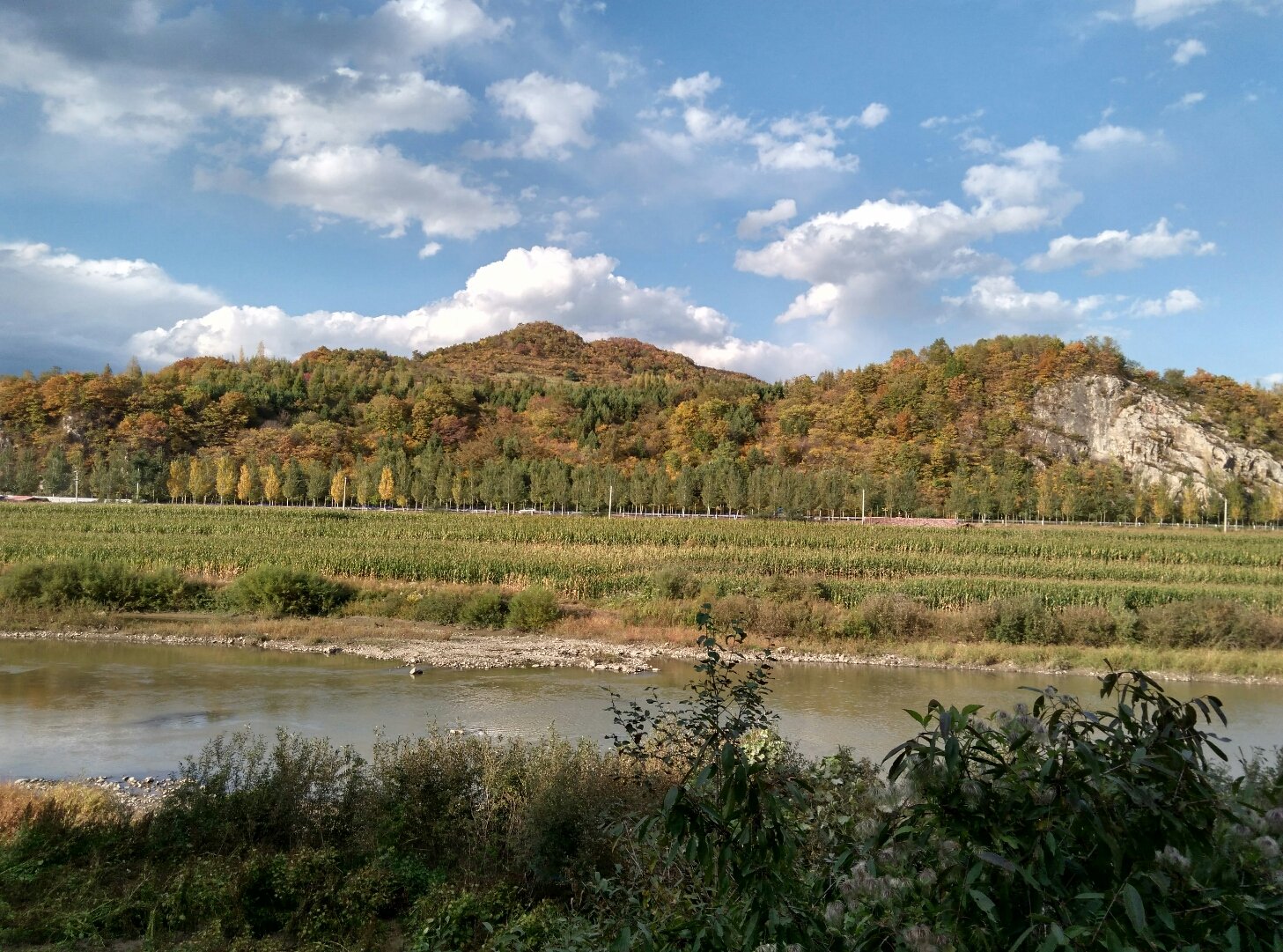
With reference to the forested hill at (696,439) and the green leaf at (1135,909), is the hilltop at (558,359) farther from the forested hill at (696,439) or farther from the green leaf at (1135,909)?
the green leaf at (1135,909)

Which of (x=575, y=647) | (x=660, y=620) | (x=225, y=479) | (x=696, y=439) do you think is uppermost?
(x=696, y=439)

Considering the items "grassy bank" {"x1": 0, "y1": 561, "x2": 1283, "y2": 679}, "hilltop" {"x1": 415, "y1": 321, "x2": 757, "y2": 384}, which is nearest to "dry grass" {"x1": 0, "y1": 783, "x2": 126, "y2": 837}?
"grassy bank" {"x1": 0, "y1": 561, "x2": 1283, "y2": 679}

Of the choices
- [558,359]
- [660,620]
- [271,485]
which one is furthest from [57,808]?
[558,359]

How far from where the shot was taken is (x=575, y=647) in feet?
76.6

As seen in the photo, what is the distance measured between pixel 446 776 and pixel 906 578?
27517 mm

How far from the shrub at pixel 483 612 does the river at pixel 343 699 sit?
4911mm

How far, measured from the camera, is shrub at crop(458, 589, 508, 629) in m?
25.9

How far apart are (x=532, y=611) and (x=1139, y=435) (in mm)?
82447

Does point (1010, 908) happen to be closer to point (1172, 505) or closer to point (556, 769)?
point (556, 769)

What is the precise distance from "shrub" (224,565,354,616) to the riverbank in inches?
33.9

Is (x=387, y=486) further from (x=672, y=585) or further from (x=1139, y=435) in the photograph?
(x=1139, y=435)

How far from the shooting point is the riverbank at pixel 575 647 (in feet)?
70.3

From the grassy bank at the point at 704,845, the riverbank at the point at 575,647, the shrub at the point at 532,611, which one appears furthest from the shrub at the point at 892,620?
the grassy bank at the point at 704,845

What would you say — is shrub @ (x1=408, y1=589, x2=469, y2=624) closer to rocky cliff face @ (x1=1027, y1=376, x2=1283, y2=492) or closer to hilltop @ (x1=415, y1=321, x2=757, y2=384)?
rocky cliff face @ (x1=1027, y1=376, x2=1283, y2=492)
